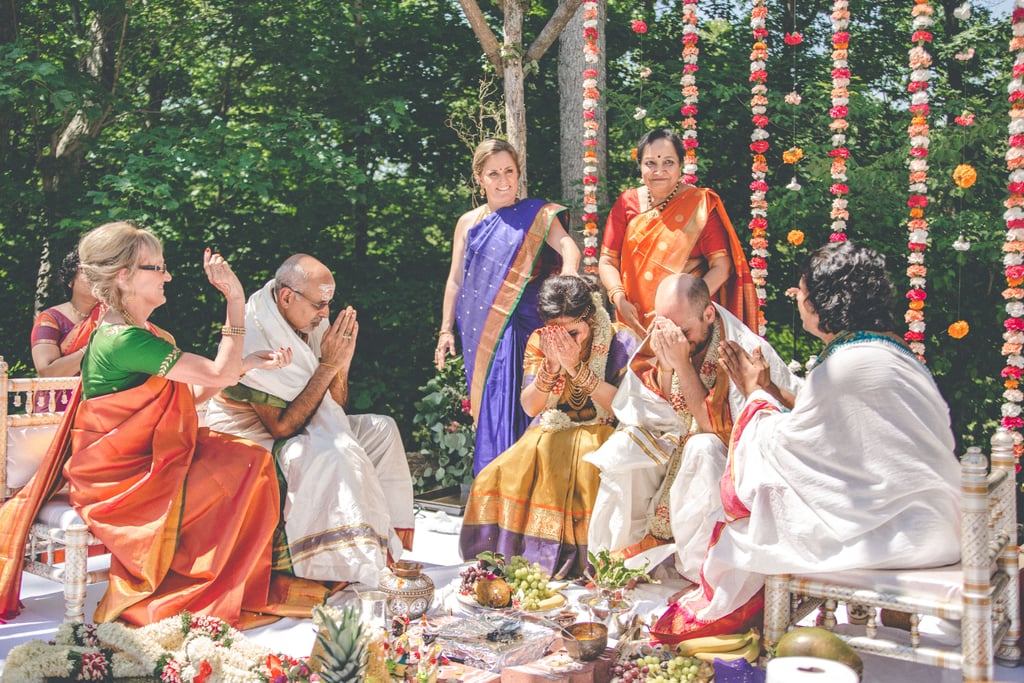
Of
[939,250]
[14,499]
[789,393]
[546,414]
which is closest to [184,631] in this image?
[14,499]

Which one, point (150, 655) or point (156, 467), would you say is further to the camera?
point (156, 467)

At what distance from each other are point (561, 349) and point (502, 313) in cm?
88

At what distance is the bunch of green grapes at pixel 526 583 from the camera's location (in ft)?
12.3

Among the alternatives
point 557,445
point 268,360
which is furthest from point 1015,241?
point 268,360

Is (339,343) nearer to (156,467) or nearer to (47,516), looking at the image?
(156,467)

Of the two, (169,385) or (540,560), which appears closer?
(169,385)

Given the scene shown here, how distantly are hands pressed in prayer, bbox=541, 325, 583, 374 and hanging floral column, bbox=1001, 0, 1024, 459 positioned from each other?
2.24 metres

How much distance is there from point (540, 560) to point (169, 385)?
177cm

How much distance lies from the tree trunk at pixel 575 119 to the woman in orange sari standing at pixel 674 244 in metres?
2.22

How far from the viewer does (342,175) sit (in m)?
7.31

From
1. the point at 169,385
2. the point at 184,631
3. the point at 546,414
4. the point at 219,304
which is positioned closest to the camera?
the point at 184,631

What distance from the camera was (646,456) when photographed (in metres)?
4.08

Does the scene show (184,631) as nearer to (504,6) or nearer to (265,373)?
(265,373)

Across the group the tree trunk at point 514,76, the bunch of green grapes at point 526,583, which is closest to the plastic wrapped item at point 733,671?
the bunch of green grapes at point 526,583
